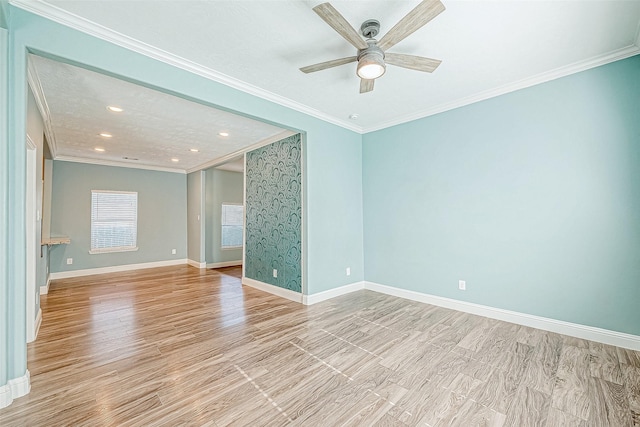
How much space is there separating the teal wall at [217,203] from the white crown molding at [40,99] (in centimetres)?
309

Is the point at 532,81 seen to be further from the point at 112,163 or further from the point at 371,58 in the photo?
the point at 112,163

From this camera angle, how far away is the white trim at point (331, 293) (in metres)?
3.91

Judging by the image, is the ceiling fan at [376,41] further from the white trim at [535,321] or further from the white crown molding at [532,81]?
the white trim at [535,321]

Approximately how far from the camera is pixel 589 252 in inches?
107

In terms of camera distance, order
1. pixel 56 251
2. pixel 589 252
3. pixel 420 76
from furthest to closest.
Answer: pixel 56 251
pixel 420 76
pixel 589 252

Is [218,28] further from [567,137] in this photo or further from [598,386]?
[598,386]

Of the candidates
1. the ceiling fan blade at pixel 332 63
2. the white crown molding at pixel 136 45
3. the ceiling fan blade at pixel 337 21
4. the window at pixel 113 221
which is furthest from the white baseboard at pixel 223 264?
the ceiling fan blade at pixel 337 21

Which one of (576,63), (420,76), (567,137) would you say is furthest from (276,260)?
(576,63)

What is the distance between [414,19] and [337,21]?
1.73 feet

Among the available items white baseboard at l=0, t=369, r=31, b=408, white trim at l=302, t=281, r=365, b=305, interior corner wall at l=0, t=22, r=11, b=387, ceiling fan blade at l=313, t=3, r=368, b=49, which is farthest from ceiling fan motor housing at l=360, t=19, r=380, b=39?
white baseboard at l=0, t=369, r=31, b=408

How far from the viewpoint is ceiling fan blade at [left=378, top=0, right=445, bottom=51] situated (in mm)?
1693

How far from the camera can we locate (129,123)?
3.91m

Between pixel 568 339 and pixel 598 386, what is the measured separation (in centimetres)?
87

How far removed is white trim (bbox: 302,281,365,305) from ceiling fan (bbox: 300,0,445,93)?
296 cm
